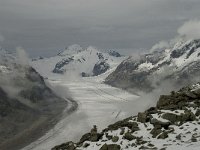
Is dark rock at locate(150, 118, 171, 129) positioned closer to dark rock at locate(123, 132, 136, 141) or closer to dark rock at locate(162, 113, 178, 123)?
dark rock at locate(162, 113, 178, 123)

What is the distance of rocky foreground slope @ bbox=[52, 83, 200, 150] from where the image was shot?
47500 mm

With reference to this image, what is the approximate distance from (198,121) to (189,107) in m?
4.05

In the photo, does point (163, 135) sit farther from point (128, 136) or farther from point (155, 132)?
point (128, 136)

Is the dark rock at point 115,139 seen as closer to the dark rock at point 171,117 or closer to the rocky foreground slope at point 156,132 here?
the rocky foreground slope at point 156,132

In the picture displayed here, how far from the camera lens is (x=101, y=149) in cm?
4872

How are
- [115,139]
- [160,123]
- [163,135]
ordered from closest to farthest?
[163,135], [115,139], [160,123]

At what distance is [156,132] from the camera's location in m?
49.8

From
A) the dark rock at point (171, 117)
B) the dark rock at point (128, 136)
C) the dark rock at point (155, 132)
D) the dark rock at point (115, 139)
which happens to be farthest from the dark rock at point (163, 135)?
the dark rock at point (115, 139)

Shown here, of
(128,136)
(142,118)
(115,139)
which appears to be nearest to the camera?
(128,136)

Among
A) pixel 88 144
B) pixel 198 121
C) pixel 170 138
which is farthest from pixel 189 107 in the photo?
pixel 88 144

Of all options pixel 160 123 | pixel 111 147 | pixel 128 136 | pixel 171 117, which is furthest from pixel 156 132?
pixel 111 147

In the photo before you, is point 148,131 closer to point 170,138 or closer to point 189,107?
point 170,138

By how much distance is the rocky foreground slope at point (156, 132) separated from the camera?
1870 inches

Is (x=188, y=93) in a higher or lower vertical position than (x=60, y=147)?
higher
